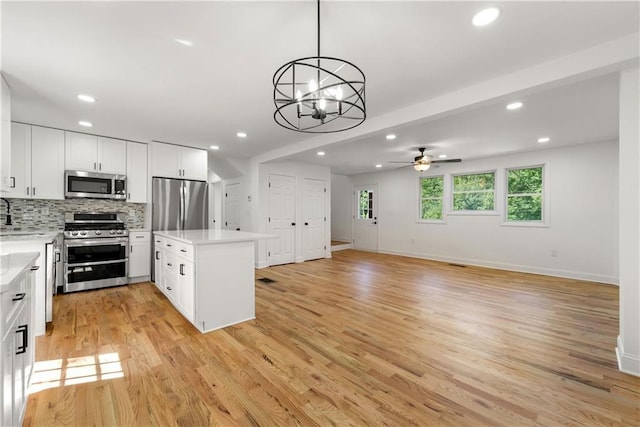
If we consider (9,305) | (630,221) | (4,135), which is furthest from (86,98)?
(630,221)

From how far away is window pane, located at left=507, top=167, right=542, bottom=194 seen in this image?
17.7ft

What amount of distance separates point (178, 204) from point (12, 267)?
12.1ft

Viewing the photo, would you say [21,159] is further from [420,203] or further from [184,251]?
[420,203]

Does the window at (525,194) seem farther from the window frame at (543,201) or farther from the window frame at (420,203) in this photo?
the window frame at (420,203)

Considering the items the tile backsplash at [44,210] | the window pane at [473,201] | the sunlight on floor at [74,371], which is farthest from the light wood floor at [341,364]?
the window pane at [473,201]

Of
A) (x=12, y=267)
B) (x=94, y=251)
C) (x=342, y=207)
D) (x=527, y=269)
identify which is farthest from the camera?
(x=342, y=207)

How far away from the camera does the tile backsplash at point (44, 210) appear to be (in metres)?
3.84

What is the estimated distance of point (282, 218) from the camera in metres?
6.14

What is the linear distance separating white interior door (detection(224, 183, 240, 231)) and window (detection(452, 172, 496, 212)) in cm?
531

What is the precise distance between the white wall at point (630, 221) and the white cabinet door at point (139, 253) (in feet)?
19.1

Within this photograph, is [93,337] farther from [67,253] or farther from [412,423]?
[412,423]

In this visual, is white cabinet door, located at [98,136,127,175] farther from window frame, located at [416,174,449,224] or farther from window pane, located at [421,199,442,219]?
window pane, located at [421,199,442,219]

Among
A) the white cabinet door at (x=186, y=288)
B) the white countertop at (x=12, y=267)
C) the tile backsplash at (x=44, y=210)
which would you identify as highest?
the tile backsplash at (x=44, y=210)

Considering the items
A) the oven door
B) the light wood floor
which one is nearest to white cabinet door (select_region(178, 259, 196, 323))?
the light wood floor
